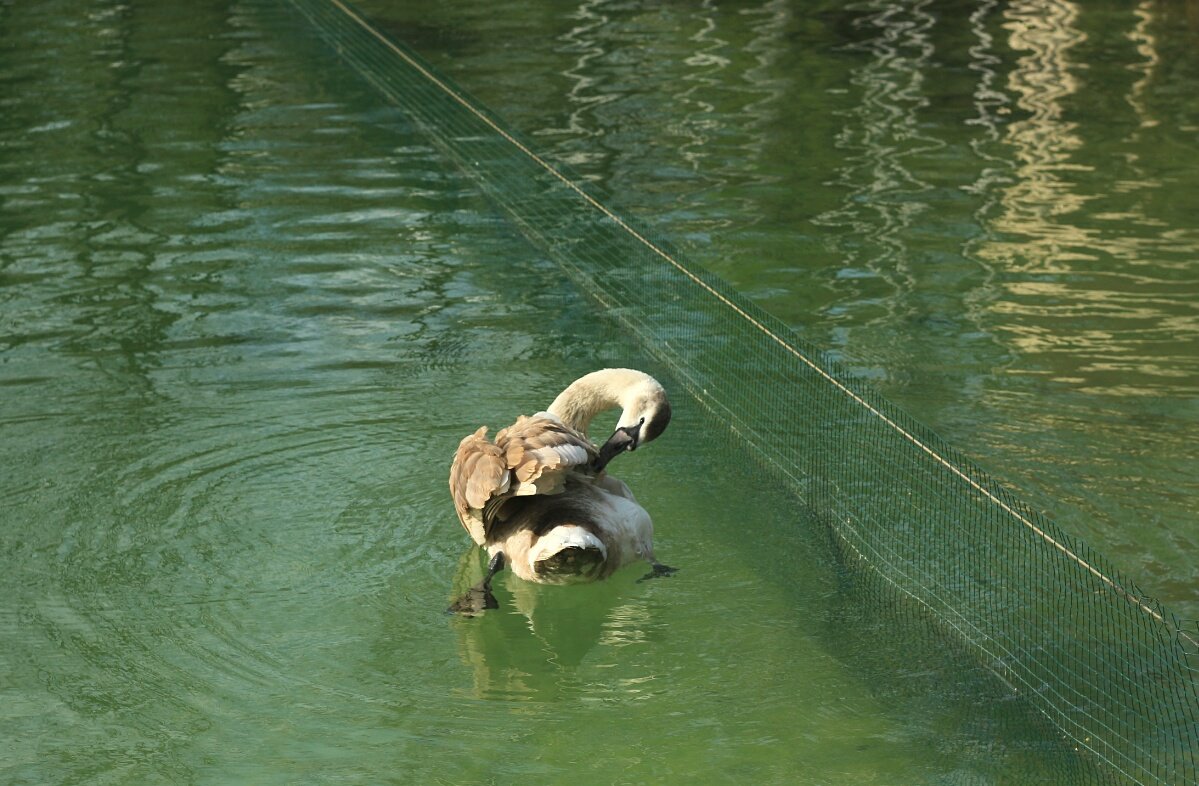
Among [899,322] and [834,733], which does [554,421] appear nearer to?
[834,733]

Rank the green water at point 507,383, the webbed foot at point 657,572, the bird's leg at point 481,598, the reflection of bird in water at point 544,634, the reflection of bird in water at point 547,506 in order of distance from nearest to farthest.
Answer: the green water at point 507,383
the reflection of bird in water at point 544,634
the reflection of bird in water at point 547,506
the bird's leg at point 481,598
the webbed foot at point 657,572

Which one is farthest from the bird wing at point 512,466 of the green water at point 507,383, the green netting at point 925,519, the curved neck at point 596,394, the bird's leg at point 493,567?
the green netting at point 925,519

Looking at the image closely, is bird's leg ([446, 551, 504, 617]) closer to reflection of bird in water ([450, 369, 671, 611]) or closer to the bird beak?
reflection of bird in water ([450, 369, 671, 611])

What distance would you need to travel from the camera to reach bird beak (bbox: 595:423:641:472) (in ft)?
26.3

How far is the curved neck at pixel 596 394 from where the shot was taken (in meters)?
8.41

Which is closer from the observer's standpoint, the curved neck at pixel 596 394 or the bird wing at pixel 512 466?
the bird wing at pixel 512 466

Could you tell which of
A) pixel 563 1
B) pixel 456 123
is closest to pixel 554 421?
pixel 456 123

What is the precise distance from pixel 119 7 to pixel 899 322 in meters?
16.9

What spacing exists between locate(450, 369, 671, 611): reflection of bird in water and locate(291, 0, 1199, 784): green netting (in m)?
1.27

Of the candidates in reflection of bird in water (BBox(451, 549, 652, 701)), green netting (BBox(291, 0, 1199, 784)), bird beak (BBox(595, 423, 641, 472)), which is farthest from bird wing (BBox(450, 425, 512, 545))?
green netting (BBox(291, 0, 1199, 784))

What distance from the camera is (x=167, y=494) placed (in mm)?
8867

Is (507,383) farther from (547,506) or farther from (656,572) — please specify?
(547,506)

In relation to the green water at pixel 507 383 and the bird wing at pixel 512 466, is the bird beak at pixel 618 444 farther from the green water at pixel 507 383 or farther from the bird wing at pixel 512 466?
the green water at pixel 507 383

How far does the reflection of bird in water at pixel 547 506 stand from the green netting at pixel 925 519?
1.27m
